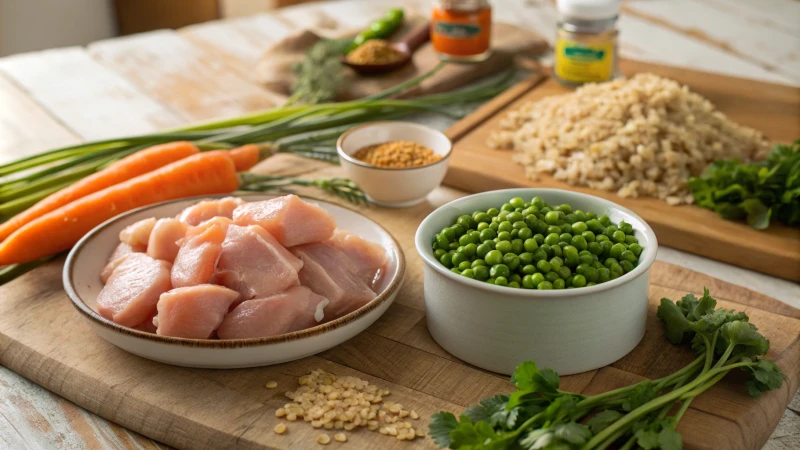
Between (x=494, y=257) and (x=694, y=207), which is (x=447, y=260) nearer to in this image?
(x=494, y=257)

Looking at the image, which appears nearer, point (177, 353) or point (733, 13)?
point (177, 353)

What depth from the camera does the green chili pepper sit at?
11.8 ft

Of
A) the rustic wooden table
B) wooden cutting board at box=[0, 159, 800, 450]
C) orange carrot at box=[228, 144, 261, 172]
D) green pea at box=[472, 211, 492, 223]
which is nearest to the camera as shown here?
wooden cutting board at box=[0, 159, 800, 450]

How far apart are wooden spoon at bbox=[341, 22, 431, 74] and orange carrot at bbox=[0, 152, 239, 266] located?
3.45ft

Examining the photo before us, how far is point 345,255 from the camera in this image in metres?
2.00

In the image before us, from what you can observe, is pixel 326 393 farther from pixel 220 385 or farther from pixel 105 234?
pixel 105 234

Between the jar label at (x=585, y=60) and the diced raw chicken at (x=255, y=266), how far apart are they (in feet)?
5.73

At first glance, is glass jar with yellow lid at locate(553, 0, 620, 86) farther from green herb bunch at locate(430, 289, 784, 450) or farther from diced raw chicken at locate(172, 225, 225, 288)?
diced raw chicken at locate(172, 225, 225, 288)

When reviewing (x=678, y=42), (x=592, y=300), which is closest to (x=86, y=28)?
(x=678, y=42)

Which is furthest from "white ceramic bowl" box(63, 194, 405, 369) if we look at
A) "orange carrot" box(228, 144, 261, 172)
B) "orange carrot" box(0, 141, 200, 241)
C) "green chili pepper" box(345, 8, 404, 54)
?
"green chili pepper" box(345, 8, 404, 54)

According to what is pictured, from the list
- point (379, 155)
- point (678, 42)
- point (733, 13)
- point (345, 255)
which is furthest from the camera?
point (733, 13)

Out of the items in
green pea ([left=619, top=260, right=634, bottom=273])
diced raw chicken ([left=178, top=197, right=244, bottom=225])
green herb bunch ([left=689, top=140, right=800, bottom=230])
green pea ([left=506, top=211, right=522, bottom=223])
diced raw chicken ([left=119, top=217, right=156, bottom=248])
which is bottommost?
green herb bunch ([left=689, top=140, right=800, bottom=230])

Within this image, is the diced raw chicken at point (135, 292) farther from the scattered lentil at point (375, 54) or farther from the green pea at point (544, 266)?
the scattered lentil at point (375, 54)

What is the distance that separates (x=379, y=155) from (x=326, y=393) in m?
1.02
